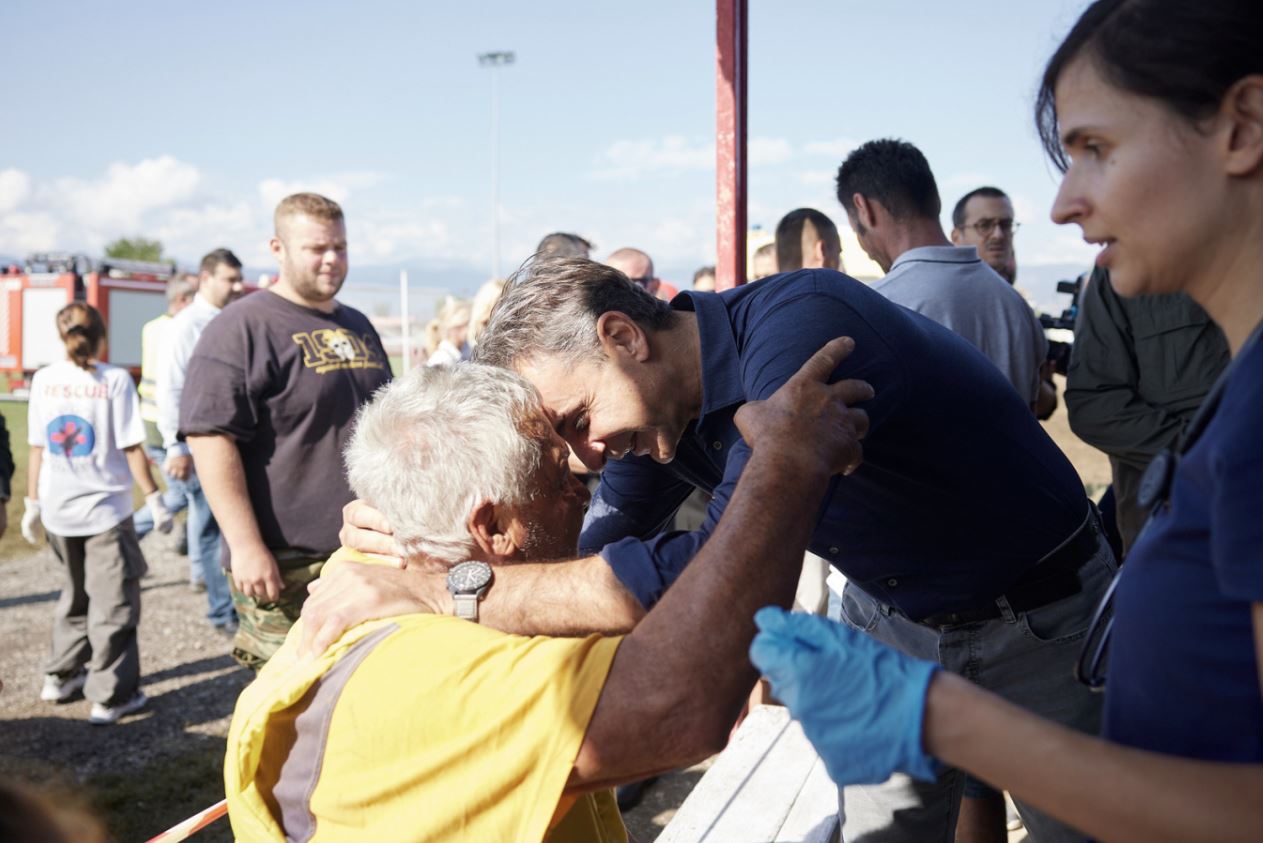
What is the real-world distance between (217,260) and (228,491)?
12.3ft

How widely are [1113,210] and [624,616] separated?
99 centimetres

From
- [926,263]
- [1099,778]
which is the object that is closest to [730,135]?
[926,263]

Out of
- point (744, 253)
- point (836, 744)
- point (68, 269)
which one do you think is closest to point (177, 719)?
point (744, 253)

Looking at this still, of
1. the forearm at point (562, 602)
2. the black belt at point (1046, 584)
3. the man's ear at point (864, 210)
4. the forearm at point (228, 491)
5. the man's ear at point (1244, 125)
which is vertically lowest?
the forearm at point (228, 491)

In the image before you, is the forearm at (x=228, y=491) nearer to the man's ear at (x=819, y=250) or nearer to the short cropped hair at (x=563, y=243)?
the short cropped hair at (x=563, y=243)

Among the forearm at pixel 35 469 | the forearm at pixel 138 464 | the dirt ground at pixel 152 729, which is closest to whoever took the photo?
the dirt ground at pixel 152 729

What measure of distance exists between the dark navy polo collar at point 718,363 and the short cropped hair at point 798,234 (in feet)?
10.6

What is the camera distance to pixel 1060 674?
2.18 metres

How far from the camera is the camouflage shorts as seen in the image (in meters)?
4.07

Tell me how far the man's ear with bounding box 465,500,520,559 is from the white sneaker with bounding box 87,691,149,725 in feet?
14.5

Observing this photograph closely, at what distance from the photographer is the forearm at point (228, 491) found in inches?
156

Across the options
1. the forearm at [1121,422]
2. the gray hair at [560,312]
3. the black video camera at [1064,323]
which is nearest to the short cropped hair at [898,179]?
the forearm at [1121,422]

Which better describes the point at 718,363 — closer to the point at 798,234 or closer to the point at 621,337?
the point at 621,337

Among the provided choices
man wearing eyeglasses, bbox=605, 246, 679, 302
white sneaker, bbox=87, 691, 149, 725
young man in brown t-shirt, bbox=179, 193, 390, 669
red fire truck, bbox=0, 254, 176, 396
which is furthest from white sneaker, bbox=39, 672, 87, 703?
red fire truck, bbox=0, 254, 176, 396
